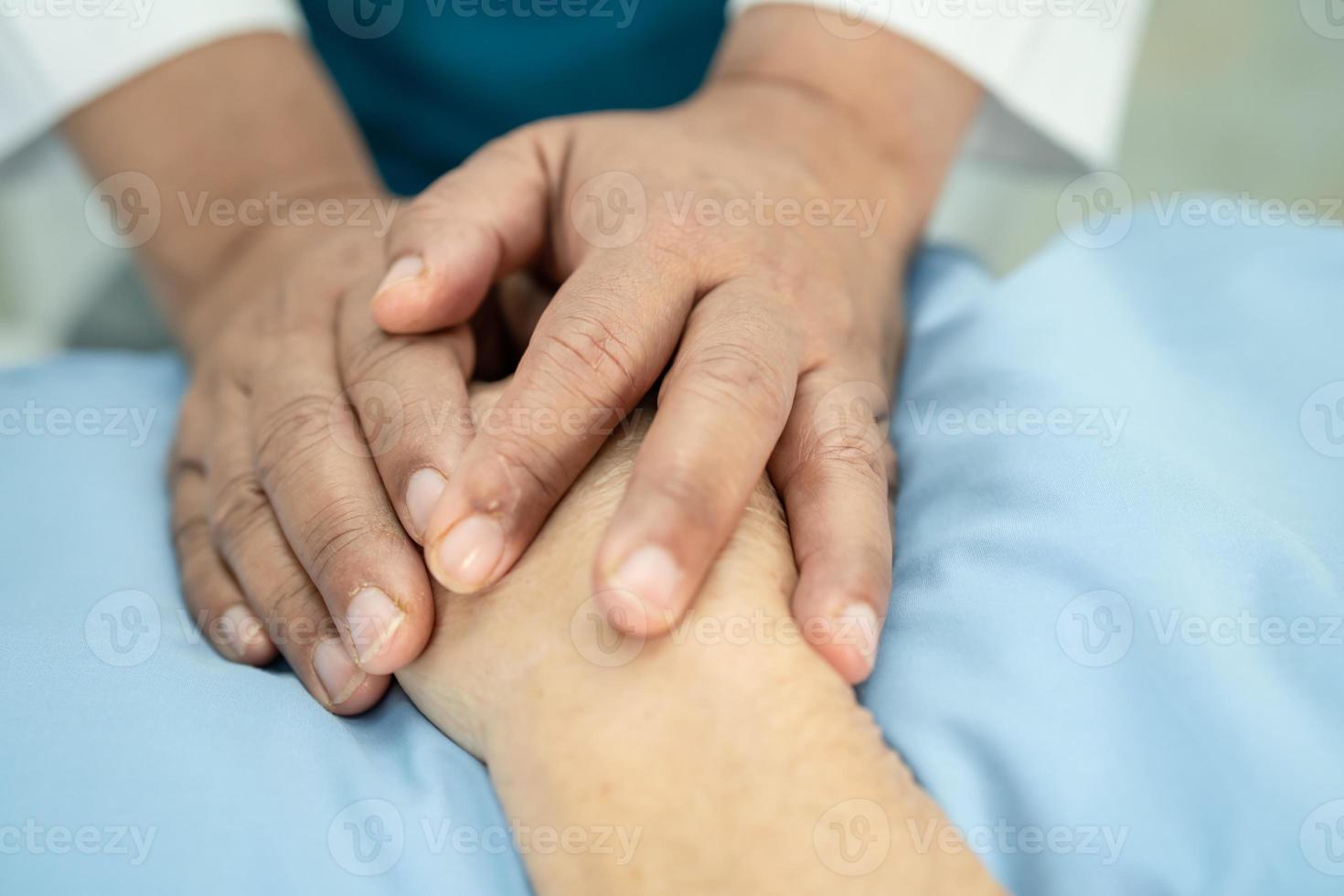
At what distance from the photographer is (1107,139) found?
3.76ft

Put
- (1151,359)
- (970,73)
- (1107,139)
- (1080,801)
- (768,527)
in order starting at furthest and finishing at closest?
1. (1107,139)
2. (970,73)
3. (1151,359)
4. (768,527)
5. (1080,801)

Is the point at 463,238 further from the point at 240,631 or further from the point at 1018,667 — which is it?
the point at 1018,667

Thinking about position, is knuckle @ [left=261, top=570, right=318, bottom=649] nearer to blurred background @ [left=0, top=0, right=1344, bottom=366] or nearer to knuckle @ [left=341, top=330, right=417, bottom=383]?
knuckle @ [left=341, top=330, right=417, bottom=383]

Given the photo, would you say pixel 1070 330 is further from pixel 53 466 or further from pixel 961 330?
pixel 53 466

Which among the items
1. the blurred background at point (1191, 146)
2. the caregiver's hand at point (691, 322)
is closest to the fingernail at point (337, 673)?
the caregiver's hand at point (691, 322)

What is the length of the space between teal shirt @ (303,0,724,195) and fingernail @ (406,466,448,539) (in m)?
0.70

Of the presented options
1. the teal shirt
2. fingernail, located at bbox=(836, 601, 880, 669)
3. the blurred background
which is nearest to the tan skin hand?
fingernail, located at bbox=(836, 601, 880, 669)

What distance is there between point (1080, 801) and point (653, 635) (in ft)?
0.72

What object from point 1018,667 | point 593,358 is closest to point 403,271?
point 593,358

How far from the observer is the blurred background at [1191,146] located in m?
1.47

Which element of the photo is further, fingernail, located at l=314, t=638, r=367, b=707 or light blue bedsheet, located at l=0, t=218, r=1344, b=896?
fingernail, located at l=314, t=638, r=367, b=707

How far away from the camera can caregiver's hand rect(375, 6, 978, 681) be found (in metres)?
0.53

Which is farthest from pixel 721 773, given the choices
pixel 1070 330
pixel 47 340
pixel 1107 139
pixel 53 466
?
pixel 47 340

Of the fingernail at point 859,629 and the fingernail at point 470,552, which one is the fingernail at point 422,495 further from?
the fingernail at point 859,629
